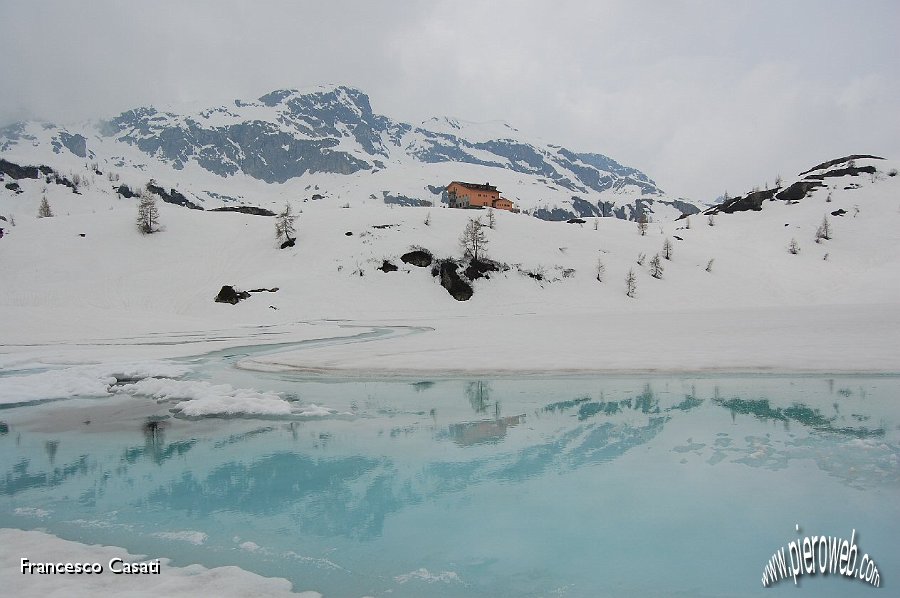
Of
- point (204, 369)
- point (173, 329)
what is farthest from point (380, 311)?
point (204, 369)

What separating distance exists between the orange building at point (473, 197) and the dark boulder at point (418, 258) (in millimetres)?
72487

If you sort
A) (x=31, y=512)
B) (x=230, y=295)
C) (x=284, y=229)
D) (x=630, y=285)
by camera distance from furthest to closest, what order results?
(x=284, y=229) → (x=630, y=285) → (x=230, y=295) → (x=31, y=512)

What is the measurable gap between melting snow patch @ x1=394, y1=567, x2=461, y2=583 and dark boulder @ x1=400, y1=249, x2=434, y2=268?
59.8 metres

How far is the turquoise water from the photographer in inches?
241

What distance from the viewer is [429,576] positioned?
5.88m

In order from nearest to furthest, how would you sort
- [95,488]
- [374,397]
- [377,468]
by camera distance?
1. [95,488]
2. [377,468]
3. [374,397]

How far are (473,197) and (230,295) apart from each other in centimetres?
9432

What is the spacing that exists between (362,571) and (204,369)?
735 inches

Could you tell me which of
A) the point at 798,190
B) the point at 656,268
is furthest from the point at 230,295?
the point at 798,190

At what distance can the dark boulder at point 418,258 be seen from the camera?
65438 millimetres

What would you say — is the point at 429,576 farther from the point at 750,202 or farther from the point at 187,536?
the point at 750,202

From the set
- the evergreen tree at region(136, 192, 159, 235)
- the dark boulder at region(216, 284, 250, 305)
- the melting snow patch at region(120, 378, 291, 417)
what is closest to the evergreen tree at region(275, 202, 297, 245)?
the dark boulder at region(216, 284, 250, 305)

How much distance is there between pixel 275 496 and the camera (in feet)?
27.7

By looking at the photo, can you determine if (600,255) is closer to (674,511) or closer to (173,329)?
(173,329)
